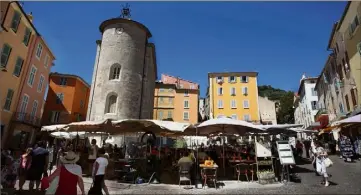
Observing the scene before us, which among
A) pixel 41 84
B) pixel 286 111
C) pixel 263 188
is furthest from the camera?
pixel 286 111

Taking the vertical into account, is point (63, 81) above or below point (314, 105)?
above

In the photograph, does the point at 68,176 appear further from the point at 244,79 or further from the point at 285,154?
the point at 244,79

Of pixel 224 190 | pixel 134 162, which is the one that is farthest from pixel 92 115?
pixel 224 190

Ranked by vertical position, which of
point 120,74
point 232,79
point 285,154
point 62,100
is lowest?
point 285,154

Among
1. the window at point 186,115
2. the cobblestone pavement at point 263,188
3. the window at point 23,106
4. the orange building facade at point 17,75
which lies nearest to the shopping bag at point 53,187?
the cobblestone pavement at point 263,188

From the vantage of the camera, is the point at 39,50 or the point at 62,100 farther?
the point at 62,100

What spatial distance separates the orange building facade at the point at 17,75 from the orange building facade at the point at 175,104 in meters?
20.7

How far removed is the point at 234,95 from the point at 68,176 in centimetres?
3767

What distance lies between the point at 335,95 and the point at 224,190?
2352 centimetres

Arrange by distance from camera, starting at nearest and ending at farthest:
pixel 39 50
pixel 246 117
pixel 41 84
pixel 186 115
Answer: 1. pixel 39 50
2. pixel 41 84
3. pixel 246 117
4. pixel 186 115

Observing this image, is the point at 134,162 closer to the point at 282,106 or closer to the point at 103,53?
the point at 103,53

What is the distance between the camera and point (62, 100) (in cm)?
3562

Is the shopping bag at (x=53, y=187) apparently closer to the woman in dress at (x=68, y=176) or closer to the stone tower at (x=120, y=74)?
the woman in dress at (x=68, y=176)

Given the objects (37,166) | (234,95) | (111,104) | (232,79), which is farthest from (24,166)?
(232,79)
